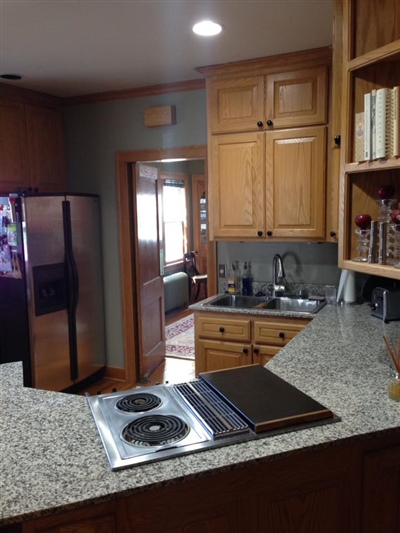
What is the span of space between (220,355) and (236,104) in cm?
178

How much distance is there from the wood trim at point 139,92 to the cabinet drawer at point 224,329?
1798 mm

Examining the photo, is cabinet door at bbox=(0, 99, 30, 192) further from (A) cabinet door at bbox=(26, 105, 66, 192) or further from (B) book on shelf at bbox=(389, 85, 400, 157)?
(B) book on shelf at bbox=(389, 85, 400, 157)

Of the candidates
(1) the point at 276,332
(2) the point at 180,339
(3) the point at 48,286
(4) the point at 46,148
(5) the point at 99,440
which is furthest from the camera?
(2) the point at 180,339

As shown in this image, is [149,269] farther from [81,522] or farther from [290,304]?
[81,522]

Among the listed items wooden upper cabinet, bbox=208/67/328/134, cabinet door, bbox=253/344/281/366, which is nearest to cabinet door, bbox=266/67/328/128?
wooden upper cabinet, bbox=208/67/328/134

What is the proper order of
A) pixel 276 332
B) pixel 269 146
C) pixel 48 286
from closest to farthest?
pixel 276 332 < pixel 269 146 < pixel 48 286

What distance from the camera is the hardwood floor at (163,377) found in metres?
4.07

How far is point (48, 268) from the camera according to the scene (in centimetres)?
356

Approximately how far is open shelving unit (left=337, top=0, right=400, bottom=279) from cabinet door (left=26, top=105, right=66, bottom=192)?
2.82 m

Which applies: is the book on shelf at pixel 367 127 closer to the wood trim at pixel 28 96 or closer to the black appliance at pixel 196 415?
the black appliance at pixel 196 415

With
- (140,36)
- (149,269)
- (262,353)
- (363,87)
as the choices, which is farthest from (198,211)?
(363,87)

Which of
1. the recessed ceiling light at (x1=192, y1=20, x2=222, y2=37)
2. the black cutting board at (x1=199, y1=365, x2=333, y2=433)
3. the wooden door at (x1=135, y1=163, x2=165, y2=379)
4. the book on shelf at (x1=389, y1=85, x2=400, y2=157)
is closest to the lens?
the black cutting board at (x1=199, y1=365, x2=333, y2=433)

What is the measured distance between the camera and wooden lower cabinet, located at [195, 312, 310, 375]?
3.07 meters

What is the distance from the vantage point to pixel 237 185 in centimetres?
332
